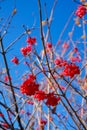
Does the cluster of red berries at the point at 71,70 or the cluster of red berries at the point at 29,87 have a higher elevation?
the cluster of red berries at the point at 71,70

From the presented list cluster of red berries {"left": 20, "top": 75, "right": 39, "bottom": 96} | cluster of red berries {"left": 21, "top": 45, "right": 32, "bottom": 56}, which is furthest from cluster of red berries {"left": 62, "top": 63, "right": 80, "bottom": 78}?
cluster of red berries {"left": 21, "top": 45, "right": 32, "bottom": 56}

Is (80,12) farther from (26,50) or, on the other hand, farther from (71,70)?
(71,70)

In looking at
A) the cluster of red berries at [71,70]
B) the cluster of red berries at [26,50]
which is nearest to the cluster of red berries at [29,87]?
the cluster of red berries at [71,70]

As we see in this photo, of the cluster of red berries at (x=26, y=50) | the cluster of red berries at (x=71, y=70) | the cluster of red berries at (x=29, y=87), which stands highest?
the cluster of red berries at (x=26, y=50)

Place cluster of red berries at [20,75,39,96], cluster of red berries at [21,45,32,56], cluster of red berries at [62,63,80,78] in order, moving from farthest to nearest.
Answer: cluster of red berries at [21,45,32,56] → cluster of red berries at [62,63,80,78] → cluster of red berries at [20,75,39,96]

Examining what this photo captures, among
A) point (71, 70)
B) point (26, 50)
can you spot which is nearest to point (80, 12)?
point (26, 50)

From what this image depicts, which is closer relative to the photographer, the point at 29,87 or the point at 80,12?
the point at 29,87

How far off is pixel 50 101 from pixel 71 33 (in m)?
2.96

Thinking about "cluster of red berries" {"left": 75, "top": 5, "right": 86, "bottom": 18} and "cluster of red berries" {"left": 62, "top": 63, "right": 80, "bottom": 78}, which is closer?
"cluster of red berries" {"left": 62, "top": 63, "right": 80, "bottom": 78}

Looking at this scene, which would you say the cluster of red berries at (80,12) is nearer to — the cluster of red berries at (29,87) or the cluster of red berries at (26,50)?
the cluster of red berries at (26,50)

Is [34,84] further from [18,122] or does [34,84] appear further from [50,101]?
[18,122]

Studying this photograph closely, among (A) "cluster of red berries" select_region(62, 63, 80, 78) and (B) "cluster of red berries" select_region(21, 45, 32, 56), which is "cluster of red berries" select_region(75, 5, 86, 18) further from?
(A) "cluster of red berries" select_region(62, 63, 80, 78)

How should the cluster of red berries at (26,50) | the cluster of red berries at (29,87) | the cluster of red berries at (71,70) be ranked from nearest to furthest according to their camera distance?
the cluster of red berries at (29,87) → the cluster of red berries at (71,70) → the cluster of red berries at (26,50)

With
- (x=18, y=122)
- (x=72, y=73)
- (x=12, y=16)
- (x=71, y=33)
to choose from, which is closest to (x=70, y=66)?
(x=72, y=73)
